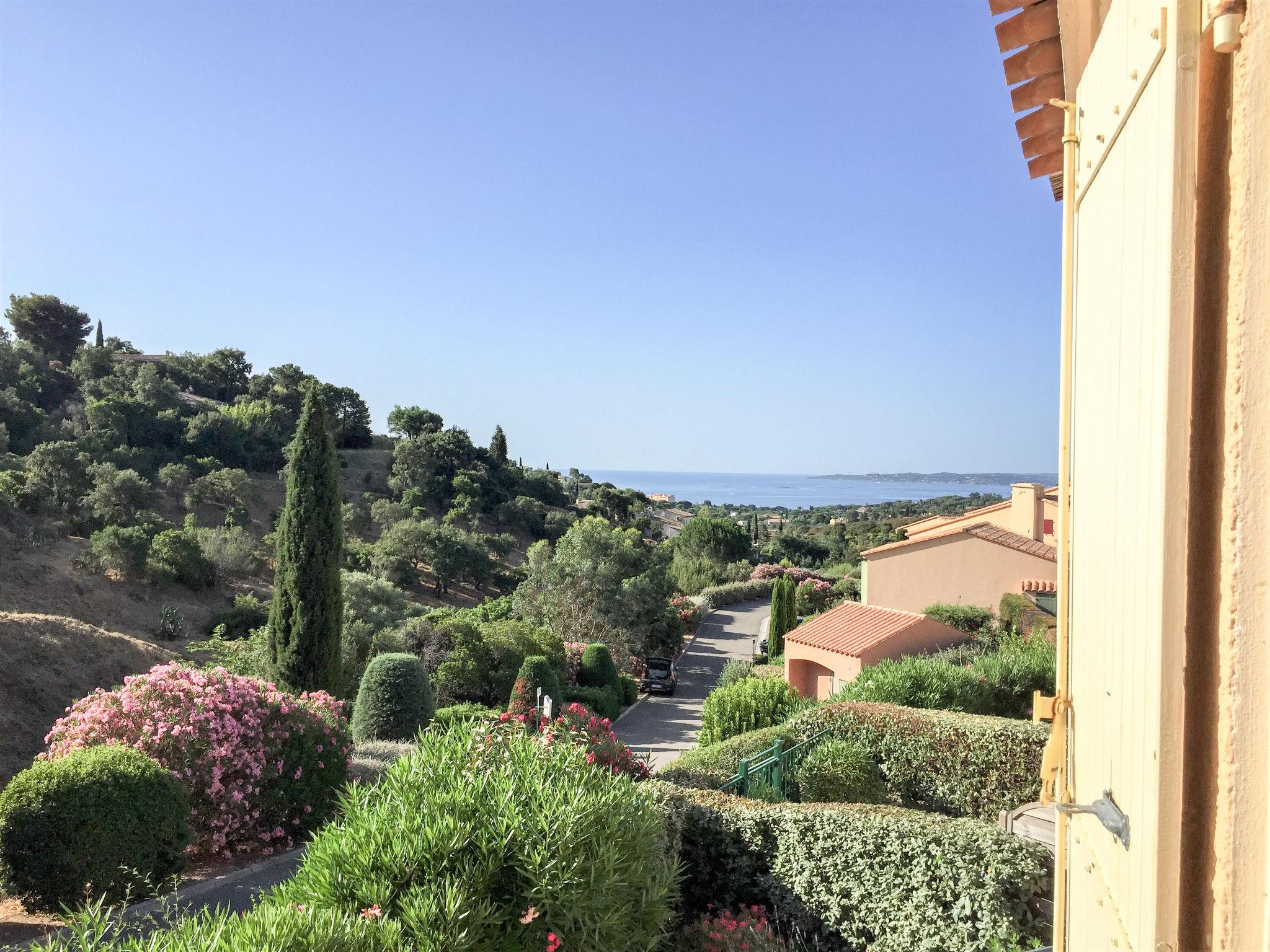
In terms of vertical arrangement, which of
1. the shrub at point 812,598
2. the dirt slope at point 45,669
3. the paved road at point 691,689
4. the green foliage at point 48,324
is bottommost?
the paved road at point 691,689

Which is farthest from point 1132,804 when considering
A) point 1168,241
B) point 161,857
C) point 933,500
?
point 933,500

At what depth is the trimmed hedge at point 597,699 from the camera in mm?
19109

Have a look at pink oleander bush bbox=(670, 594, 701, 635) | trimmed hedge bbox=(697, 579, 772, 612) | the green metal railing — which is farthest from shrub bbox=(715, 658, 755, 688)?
trimmed hedge bbox=(697, 579, 772, 612)

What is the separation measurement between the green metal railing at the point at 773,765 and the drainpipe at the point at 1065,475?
6.13 metres

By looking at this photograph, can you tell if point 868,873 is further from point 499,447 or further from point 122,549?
point 499,447

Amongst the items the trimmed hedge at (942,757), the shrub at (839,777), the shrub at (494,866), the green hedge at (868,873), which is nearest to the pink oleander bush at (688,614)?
the trimmed hedge at (942,757)

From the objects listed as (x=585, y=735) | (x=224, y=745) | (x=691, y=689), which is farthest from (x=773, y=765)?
(x=691, y=689)

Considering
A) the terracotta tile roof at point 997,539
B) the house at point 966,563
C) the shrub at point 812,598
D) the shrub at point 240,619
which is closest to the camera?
the terracotta tile roof at point 997,539

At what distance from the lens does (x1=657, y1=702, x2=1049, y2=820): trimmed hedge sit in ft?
27.6

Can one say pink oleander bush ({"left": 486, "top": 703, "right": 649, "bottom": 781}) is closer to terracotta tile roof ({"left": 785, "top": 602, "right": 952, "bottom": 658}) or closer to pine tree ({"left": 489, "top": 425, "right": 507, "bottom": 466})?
terracotta tile roof ({"left": 785, "top": 602, "right": 952, "bottom": 658})

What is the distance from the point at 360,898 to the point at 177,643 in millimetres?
19445

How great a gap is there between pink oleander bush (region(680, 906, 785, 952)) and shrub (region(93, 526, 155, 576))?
23.2m

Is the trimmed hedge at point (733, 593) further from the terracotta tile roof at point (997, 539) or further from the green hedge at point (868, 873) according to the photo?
the green hedge at point (868, 873)

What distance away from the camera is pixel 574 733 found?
631 cm
